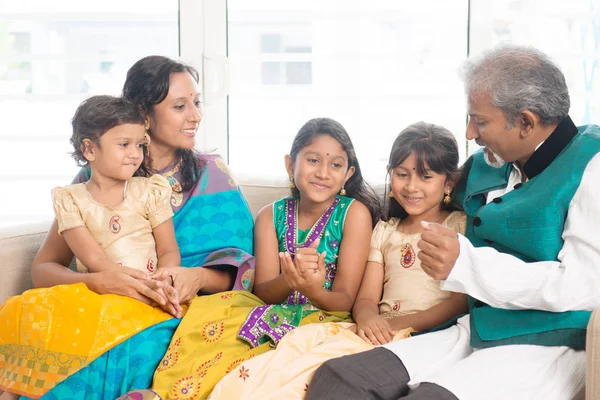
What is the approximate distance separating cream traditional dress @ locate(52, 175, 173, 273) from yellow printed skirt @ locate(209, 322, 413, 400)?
0.57m

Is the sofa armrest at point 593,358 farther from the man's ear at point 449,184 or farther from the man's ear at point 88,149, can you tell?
the man's ear at point 88,149

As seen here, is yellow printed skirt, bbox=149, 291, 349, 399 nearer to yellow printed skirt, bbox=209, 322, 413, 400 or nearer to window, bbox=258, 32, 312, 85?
yellow printed skirt, bbox=209, 322, 413, 400

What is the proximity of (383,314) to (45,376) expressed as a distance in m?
0.92

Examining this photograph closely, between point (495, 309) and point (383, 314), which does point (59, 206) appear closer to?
point (383, 314)

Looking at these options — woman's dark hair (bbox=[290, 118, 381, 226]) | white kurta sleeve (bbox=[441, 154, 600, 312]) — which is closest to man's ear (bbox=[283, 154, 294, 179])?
woman's dark hair (bbox=[290, 118, 381, 226])

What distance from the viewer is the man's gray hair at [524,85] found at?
6.07 ft

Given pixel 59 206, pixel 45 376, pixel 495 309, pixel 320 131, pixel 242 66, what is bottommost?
pixel 45 376

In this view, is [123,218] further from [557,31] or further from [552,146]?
[557,31]

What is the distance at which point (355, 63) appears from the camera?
3365 millimetres

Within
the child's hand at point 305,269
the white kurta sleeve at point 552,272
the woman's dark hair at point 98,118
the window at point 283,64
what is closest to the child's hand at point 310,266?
the child's hand at point 305,269

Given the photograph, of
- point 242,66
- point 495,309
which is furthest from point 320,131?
point 242,66

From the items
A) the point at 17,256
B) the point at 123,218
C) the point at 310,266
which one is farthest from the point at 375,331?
the point at 17,256

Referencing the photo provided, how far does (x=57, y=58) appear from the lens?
11.4 ft

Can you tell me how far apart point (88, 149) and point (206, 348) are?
710 mm
